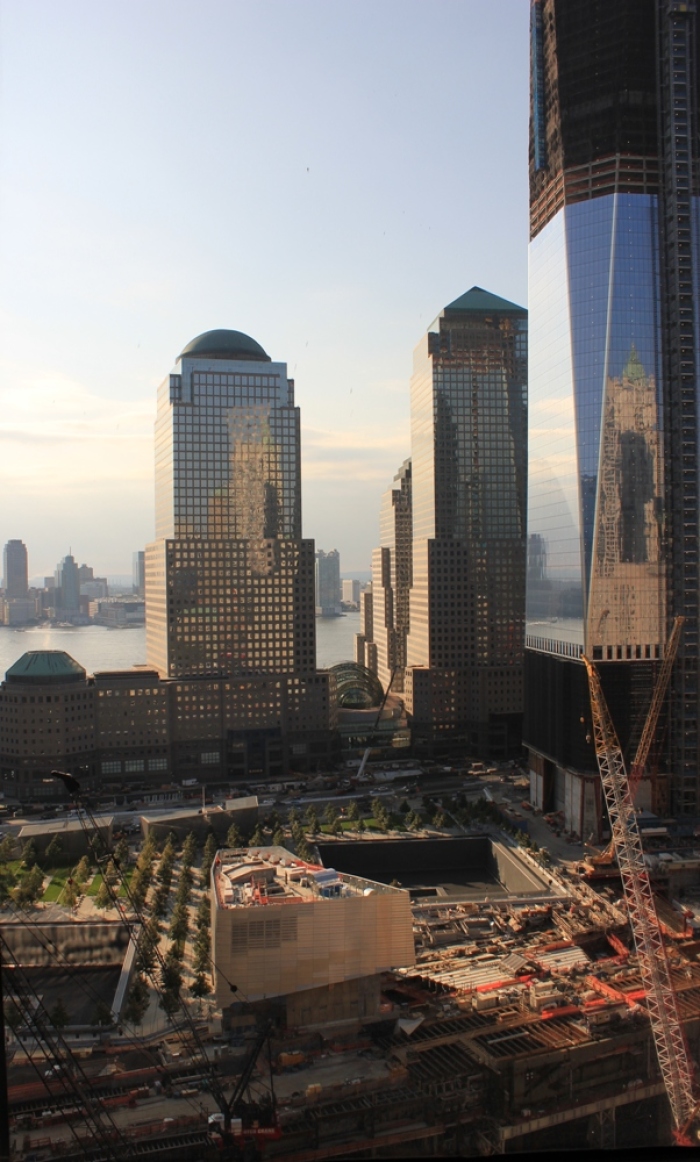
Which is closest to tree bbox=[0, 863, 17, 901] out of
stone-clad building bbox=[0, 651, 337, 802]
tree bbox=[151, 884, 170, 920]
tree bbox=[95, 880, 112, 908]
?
tree bbox=[95, 880, 112, 908]

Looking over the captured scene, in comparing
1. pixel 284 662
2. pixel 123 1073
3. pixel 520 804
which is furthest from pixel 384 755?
pixel 123 1073

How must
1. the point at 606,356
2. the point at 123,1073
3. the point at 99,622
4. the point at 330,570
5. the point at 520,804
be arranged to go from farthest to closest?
the point at 330,570, the point at 99,622, the point at 520,804, the point at 606,356, the point at 123,1073

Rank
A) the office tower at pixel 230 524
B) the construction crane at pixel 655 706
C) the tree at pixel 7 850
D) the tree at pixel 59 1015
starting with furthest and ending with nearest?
the office tower at pixel 230 524
the construction crane at pixel 655 706
the tree at pixel 7 850
the tree at pixel 59 1015

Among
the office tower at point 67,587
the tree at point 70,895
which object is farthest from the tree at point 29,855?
the office tower at point 67,587

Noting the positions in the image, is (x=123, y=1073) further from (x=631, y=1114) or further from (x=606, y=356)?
(x=606, y=356)

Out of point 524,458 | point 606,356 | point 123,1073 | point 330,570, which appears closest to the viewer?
point 123,1073

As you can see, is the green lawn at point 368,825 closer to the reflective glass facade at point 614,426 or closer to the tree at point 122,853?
the tree at point 122,853

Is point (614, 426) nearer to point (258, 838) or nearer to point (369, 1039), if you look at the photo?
point (258, 838)
